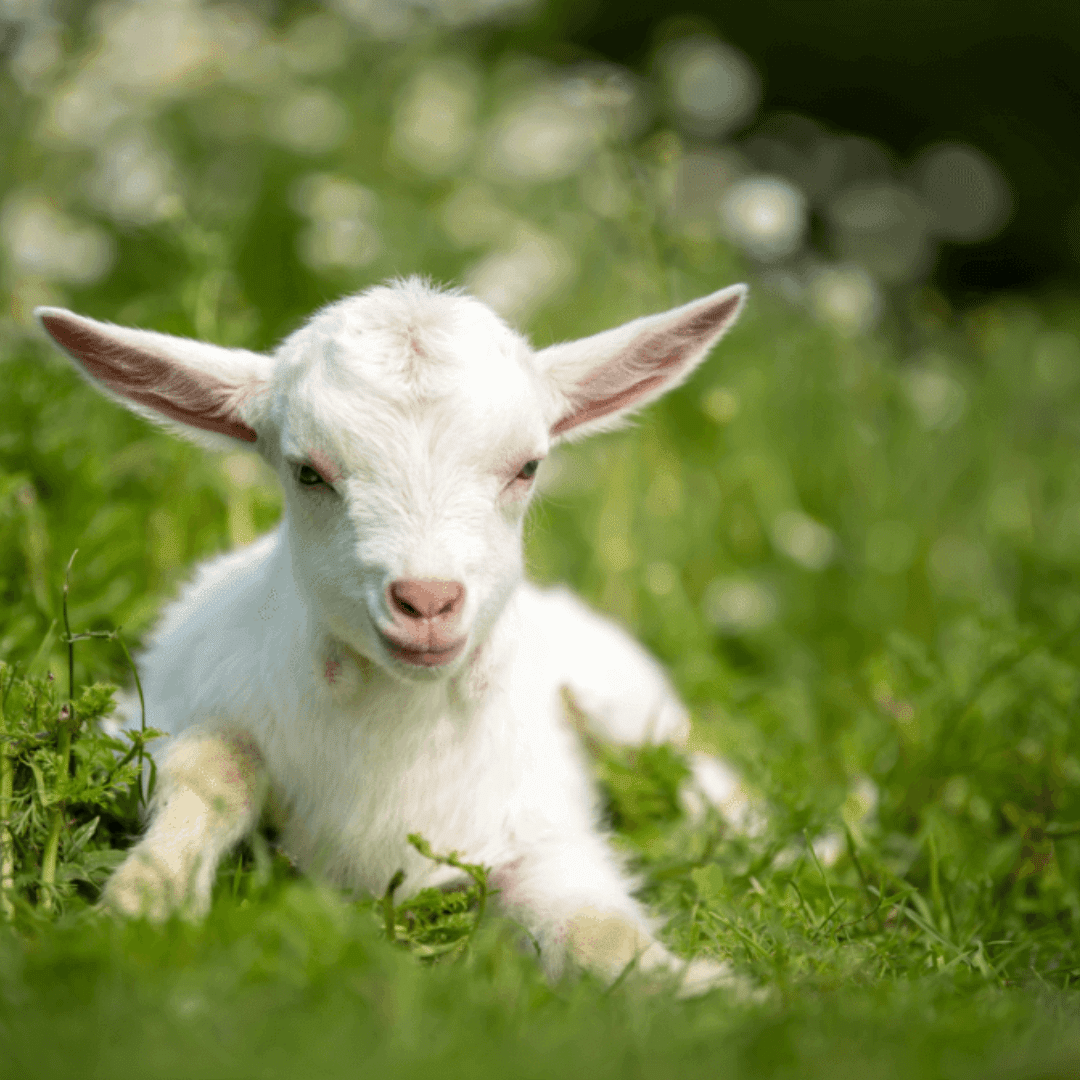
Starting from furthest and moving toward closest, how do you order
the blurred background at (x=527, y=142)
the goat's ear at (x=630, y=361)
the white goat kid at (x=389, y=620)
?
the blurred background at (x=527, y=142) < the goat's ear at (x=630, y=361) < the white goat kid at (x=389, y=620)

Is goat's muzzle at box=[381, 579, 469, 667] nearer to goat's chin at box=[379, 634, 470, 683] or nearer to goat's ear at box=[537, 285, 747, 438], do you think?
goat's chin at box=[379, 634, 470, 683]

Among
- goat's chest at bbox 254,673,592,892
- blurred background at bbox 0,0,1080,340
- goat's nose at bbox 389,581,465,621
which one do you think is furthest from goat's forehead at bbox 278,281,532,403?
blurred background at bbox 0,0,1080,340

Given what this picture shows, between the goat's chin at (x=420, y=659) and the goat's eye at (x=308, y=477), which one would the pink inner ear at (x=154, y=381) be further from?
the goat's chin at (x=420, y=659)

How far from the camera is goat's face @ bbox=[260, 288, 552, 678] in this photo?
235 centimetres

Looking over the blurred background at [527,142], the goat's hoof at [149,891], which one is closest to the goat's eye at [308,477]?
the goat's hoof at [149,891]

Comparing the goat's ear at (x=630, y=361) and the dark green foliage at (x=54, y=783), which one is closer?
the dark green foliage at (x=54, y=783)

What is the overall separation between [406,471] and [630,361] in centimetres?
76

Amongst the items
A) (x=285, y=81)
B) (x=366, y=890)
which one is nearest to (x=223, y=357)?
(x=366, y=890)

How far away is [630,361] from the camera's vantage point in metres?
2.94

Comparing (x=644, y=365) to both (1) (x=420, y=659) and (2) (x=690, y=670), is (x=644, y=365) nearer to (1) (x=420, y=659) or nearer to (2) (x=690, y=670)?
(1) (x=420, y=659)

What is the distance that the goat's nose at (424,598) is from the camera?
2.29 meters

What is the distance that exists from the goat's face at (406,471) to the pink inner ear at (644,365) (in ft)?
1.01

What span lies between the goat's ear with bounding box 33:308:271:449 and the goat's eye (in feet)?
0.88

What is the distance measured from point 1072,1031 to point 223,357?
2.18 metres
